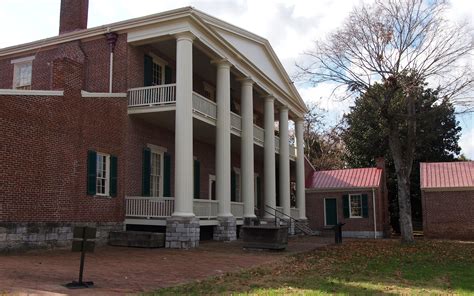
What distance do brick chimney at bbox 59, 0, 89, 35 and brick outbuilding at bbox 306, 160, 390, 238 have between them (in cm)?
1767

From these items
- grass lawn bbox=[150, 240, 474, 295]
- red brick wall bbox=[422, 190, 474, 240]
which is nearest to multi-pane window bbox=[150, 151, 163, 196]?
grass lawn bbox=[150, 240, 474, 295]

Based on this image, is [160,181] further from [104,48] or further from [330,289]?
[330,289]

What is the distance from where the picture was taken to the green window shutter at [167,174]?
20312 mm

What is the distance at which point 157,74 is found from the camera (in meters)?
20.5

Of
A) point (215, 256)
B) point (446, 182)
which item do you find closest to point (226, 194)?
point (215, 256)

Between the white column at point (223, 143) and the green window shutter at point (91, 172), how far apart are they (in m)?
5.33

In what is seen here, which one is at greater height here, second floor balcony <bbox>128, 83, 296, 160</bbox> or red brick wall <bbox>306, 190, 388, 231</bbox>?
second floor balcony <bbox>128, 83, 296, 160</bbox>

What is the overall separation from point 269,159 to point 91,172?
1148 cm

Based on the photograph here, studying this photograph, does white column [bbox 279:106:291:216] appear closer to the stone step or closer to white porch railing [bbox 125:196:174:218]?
white porch railing [bbox 125:196:174:218]

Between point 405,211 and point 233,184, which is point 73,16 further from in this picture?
point 405,211

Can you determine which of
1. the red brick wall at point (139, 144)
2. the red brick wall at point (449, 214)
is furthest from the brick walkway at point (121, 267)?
the red brick wall at point (449, 214)

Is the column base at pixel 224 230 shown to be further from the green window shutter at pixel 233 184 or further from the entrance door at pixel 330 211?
the entrance door at pixel 330 211

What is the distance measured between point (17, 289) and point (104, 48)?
13039mm

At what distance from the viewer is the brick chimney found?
69.7 feet
